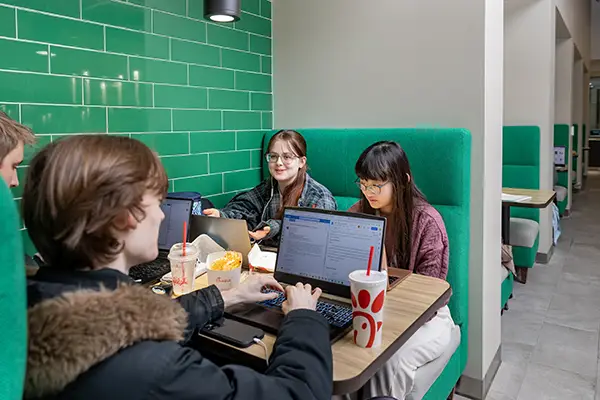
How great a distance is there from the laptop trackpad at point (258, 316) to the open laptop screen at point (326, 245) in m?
0.18

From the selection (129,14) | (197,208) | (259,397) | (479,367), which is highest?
(129,14)

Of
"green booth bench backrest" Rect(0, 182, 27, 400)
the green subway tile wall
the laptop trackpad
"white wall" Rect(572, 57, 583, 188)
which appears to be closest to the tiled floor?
the laptop trackpad

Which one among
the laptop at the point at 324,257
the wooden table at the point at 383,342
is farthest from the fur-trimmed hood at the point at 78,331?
the laptop at the point at 324,257

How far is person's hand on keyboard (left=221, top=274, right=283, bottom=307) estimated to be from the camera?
1356 millimetres

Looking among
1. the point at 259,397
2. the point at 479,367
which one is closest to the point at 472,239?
the point at 479,367

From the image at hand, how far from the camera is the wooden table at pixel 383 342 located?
103cm

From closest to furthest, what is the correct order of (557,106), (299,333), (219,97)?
(299,333) < (219,97) < (557,106)

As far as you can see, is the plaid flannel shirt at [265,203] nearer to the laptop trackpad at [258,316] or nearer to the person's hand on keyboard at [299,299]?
the laptop trackpad at [258,316]

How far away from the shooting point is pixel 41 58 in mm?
1887

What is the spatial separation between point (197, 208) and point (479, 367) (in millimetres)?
1514

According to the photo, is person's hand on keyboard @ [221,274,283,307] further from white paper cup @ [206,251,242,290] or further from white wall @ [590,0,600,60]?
white wall @ [590,0,600,60]

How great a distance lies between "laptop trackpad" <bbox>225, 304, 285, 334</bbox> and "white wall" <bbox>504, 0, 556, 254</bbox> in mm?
3852

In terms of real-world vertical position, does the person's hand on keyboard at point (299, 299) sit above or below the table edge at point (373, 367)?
above

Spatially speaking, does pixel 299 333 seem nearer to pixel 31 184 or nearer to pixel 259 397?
pixel 259 397
